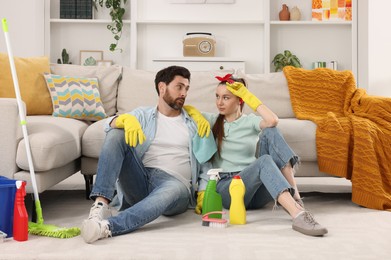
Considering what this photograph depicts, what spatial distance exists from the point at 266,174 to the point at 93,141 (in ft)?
3.39

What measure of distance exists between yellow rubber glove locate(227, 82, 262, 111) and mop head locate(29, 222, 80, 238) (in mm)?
1024

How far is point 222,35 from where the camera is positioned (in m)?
6.16

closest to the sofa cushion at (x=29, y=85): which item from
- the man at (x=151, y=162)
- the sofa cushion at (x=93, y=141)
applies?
the sofa cushion at (x=93, y=141)

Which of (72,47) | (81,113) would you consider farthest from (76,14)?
(81,113)

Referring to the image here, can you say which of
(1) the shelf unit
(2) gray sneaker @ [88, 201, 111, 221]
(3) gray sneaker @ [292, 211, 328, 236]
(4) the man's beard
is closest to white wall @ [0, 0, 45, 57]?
(1) the shelf unit

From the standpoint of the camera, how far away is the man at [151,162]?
2.48m

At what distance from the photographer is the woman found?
8.91 feet

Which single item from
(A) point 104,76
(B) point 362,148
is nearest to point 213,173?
(B) point 362,148

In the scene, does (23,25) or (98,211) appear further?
(23,25)

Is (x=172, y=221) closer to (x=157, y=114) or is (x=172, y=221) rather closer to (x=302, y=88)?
(x=157, y=114)

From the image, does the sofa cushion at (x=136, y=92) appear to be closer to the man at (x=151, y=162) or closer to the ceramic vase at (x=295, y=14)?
the man at (x=151, y=162)

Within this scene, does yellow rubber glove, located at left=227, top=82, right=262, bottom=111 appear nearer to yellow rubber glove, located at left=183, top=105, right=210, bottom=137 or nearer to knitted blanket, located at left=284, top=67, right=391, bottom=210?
yellow rubber glove, located at left=183, top=105, right=210, bottom=137

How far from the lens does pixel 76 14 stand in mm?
6008

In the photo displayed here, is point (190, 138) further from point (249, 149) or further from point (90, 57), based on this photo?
point (90, 57)
